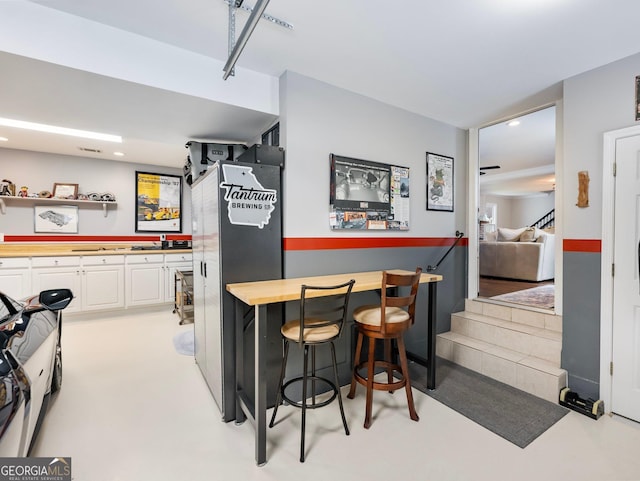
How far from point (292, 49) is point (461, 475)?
2902mm

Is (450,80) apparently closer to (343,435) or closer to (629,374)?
(629,374)

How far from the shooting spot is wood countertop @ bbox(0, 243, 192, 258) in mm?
4074

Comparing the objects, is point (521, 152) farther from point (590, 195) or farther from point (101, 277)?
point (101, 277)

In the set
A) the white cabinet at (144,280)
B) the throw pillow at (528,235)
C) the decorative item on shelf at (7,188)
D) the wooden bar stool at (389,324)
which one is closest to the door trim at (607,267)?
the wooden bar stool at (389,324)

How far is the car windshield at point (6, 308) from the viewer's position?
173cm

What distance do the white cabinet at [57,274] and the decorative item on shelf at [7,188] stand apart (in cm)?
112

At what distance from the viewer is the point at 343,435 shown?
1932 mm

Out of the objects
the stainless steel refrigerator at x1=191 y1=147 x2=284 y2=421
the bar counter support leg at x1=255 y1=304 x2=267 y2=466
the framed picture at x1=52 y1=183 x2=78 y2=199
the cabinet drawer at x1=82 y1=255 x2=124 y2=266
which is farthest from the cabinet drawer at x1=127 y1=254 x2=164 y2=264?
the bar counter support leg at x1=255 y1=304 x2=267 y2=466

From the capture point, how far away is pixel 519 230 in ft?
20.6

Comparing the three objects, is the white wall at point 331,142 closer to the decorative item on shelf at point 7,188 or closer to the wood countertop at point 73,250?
Answer: the wood countertop at point 73,250

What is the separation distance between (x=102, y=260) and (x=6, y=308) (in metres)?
2.99

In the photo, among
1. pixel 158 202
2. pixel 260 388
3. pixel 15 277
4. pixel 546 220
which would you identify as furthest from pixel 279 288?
pixel 546 220

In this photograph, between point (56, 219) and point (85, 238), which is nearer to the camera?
point (56, 219)

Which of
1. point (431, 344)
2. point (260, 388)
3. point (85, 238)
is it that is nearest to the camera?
point (260, 388)
